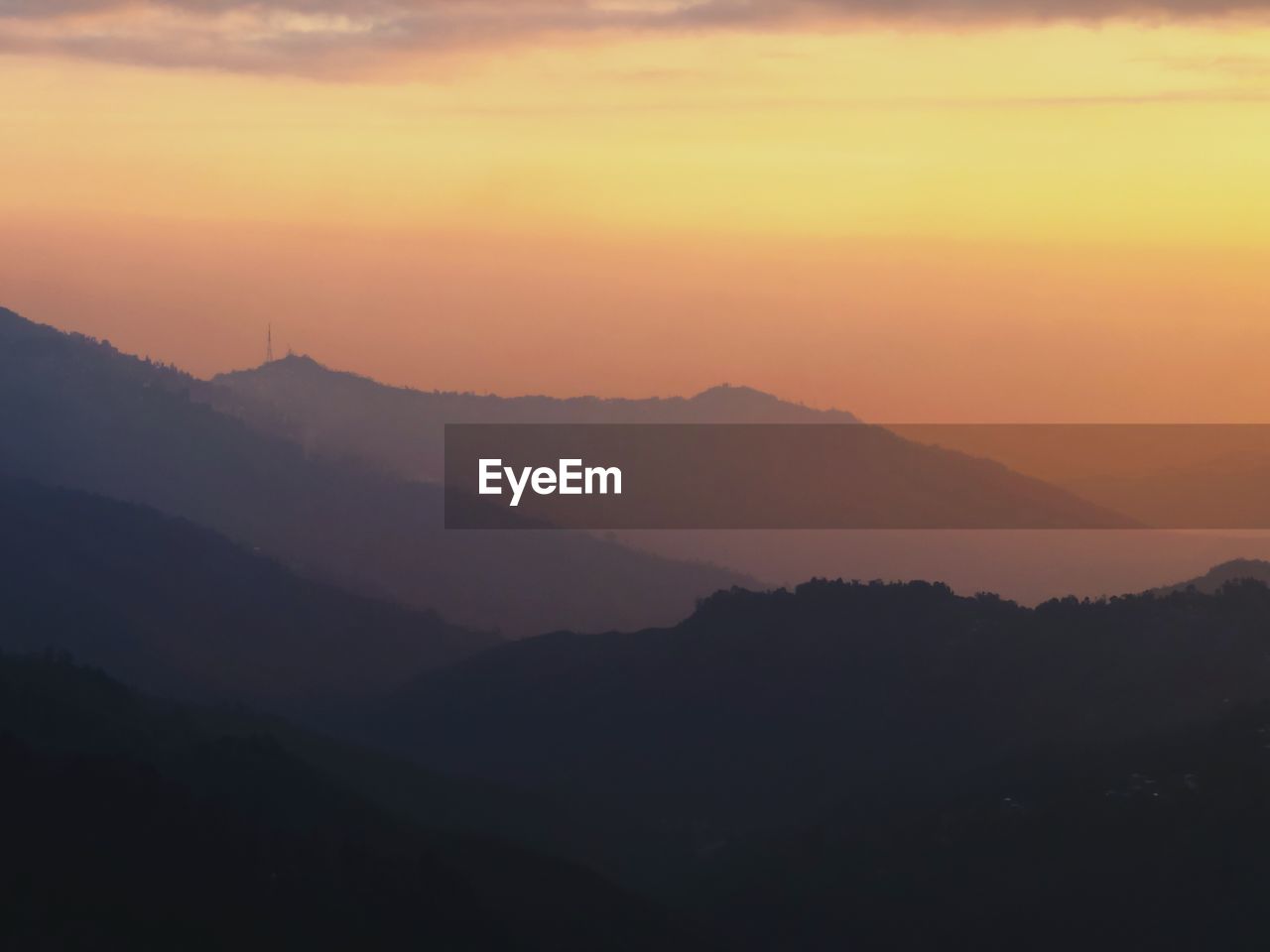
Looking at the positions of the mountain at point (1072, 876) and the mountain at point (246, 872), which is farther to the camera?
the mountain at point (1072, 876)

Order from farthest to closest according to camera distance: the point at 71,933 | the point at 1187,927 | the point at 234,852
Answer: the point at 1187,927 < the point at 234,852 < the point at 71,933

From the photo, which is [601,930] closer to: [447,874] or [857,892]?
[447,874]

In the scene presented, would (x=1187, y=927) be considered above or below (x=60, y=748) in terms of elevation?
below

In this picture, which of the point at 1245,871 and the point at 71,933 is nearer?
the point at 71,933

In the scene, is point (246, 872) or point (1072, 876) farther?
point (1072, 876)

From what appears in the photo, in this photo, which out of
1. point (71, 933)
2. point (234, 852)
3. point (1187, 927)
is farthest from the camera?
point (1187, 927)

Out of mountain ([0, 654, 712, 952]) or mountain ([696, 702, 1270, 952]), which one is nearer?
mountain ([0, 654, 712, 952])

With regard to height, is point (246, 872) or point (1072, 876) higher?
point (246, 872)

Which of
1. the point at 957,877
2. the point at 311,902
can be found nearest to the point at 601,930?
the point at 311,902
